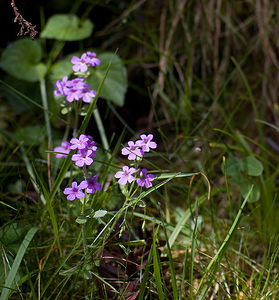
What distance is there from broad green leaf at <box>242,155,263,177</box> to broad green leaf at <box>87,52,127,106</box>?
0.76 meters

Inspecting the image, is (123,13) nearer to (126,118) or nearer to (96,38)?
(96,38)

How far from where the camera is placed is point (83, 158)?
1085 millimetres

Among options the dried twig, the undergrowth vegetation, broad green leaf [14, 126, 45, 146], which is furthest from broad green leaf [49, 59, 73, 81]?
the dried twig

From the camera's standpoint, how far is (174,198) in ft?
6.33

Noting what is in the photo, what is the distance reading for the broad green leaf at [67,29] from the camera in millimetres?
2129

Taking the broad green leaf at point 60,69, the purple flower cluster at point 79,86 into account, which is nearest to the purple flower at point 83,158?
the purple flower cluster at point 79,86

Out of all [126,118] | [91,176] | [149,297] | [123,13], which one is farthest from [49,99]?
[149,297]

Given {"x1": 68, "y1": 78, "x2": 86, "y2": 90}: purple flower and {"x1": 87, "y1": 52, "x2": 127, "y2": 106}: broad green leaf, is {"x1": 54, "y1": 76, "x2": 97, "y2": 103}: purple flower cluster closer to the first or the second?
{"x1": 68, "y1": 78, "x2": 86, "y2": 90}: purple flower

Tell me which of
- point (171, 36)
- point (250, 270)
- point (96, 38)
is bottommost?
point (250, 270)

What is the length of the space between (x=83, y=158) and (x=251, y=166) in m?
0.82

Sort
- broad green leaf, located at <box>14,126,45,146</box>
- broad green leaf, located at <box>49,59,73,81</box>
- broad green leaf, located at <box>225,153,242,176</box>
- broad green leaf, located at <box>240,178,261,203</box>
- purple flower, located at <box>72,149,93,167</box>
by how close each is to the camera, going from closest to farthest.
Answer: purple flower, located at <box>72,149,93,167</box>, broad green leaf, located at <box>240,178,261,203</box>, broad green leaf, located at <box>225,153,242,176</box>, broad green leaf, located at <box>14,126,45,146</box>, broad green leaf, located at <box>49,59,73,81</box>

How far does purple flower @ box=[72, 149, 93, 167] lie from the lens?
1.06 meters

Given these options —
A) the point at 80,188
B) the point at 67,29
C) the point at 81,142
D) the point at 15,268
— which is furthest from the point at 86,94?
the point at 67,29

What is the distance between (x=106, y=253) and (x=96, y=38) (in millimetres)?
1607
